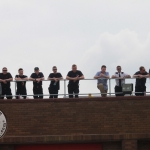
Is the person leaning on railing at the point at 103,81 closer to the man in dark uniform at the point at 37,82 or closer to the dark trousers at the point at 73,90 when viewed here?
the dark trousers at the point at 73,90

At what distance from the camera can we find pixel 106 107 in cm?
1920

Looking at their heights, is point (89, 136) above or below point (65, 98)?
below

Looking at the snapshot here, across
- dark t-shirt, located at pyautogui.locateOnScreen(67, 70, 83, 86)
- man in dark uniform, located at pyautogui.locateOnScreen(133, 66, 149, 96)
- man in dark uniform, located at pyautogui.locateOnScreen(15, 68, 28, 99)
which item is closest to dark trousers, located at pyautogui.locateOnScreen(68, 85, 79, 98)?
dark t-shirt, located at pyautogui.locateOnScreen(67, 70, 83, 86)

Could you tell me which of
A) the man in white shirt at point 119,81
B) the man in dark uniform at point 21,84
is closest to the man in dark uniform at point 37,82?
the man in dark uniform at point 21,84

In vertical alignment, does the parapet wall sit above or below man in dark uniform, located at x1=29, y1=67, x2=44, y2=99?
below

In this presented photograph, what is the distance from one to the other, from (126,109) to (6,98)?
14.5 feet

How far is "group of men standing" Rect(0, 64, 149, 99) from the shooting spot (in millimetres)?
19453

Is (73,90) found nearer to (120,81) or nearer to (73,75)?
(73,75)

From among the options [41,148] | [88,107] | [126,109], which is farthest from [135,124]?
[41,148]

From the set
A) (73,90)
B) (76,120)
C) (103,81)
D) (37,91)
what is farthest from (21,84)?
(103,81)

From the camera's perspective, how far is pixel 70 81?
1961cm

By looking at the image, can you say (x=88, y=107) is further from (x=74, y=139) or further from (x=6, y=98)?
(x=6, y=98)

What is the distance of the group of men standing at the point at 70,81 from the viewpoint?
19453mm

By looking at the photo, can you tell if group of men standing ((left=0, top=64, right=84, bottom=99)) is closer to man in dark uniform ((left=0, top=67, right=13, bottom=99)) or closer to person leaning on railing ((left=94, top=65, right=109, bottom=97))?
man in dark uniform ((left=0, top=67, right=13, bottom=99))
